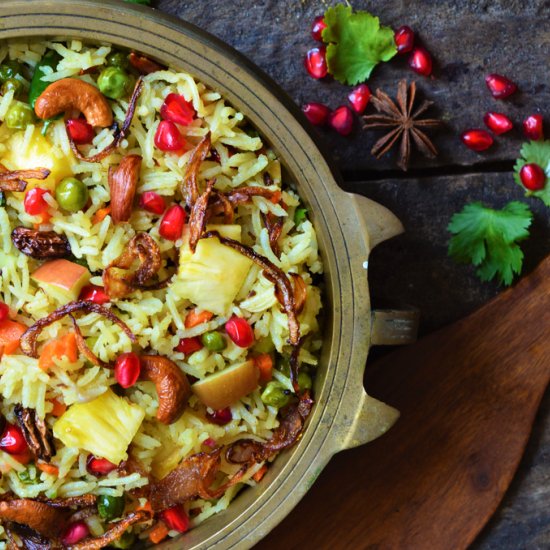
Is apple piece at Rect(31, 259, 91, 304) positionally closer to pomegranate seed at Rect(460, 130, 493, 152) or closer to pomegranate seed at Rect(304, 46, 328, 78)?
pomegranate seed at Rect(304, 46, 328, 78)

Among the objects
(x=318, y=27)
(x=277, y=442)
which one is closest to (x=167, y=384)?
(x=277, y=442)

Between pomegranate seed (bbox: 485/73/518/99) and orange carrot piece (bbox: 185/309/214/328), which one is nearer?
orange carrot piece (bbox: 185/309/214/328)

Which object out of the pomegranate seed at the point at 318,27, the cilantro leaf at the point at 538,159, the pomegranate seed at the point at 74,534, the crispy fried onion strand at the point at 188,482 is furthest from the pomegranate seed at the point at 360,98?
the pomegranate seed at the point at 74,534

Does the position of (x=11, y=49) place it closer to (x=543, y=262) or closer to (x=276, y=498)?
(x=276, y=498)

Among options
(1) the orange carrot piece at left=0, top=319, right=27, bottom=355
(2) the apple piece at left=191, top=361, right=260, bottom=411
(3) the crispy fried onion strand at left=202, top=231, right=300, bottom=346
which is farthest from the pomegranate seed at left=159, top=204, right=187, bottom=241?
(1) the orange carrot piece at left=0, top=319, right=27, bottom=355

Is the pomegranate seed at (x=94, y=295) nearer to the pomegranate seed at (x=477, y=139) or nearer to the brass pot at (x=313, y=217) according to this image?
the brass pot at (x=313, y=217)

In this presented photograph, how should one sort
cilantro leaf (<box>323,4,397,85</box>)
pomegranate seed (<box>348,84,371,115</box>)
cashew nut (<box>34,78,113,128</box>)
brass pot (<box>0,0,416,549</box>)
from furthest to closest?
pomegranate seed (<box>348,84,371,115</box>) → cilantro leaf (<box>323,4,397,85</box>) → cashew nut (<box>34,78,113,128</box>) → brass pot (<box>0,0,416,549</box>)
